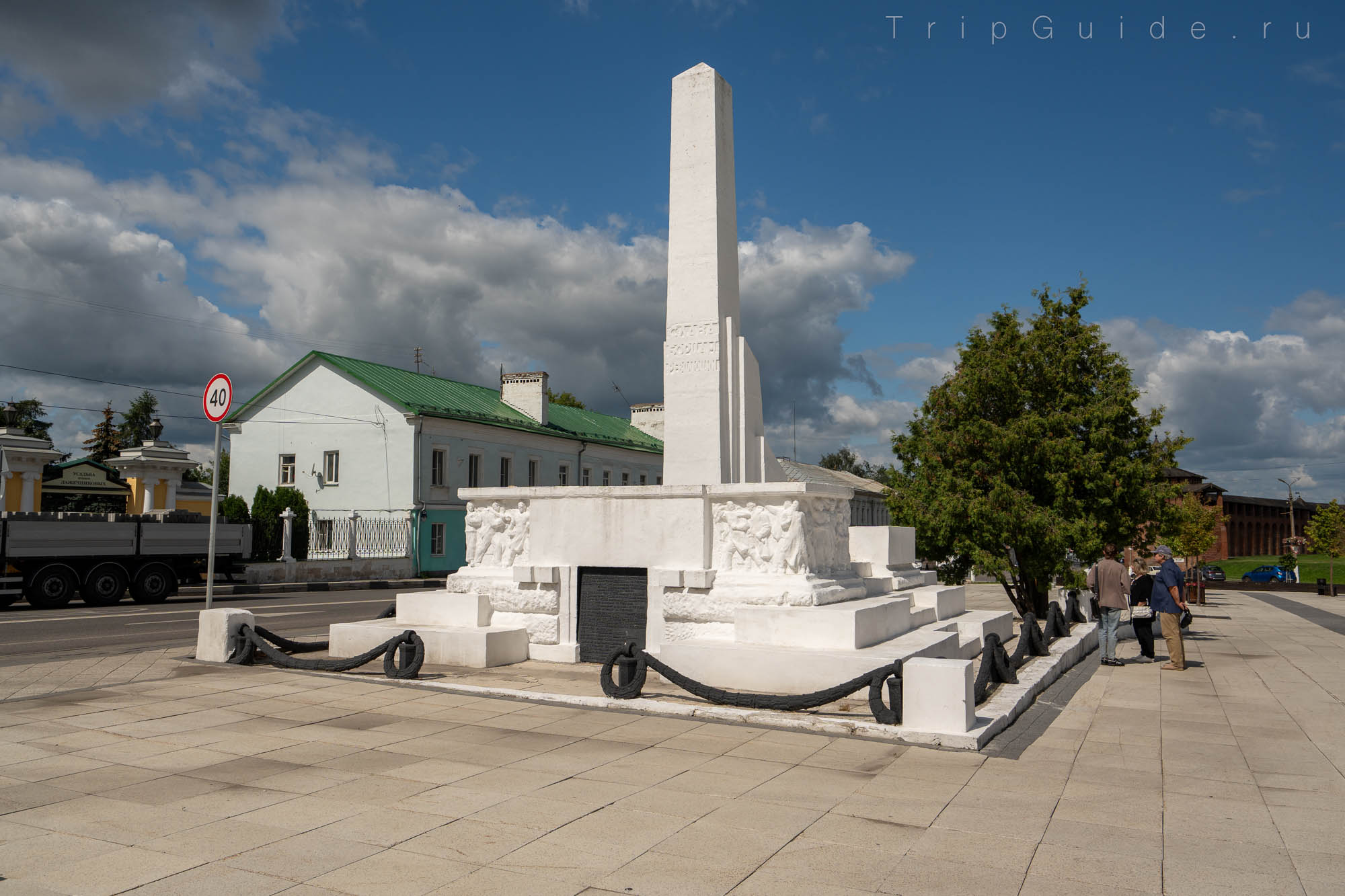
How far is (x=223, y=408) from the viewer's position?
10602 mm

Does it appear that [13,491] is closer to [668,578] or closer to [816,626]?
[668,578]

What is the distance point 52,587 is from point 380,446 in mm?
14799

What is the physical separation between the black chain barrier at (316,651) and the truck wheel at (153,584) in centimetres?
1248

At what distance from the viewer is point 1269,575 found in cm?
4791

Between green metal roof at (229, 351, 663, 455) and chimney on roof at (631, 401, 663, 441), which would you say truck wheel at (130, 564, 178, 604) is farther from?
chimney on roof at (631, 401, 663, 441)

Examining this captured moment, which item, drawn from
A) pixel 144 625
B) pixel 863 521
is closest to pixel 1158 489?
Result: pixel 144 625

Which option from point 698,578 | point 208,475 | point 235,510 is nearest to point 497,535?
point 698,578

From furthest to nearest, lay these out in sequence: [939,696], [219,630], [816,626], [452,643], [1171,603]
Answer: [1171,603]
[219,630]
[452,643]
[816,626]
[939,696]

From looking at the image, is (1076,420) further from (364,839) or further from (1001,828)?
(364,839)

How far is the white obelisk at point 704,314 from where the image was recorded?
10.9m

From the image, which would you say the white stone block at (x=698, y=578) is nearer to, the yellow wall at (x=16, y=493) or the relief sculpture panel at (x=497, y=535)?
the relief sculpture panel at (x=497, y=535)

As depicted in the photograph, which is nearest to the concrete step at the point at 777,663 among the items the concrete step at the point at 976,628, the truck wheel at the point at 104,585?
the concrete step at the point at 976,628

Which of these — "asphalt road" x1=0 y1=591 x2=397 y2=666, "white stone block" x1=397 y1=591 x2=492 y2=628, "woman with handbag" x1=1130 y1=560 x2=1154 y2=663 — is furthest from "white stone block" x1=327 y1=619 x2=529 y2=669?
"woman with handbag" x1=1130 y1=560 x2=1154 y2=663

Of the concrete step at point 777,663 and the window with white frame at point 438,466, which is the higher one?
the window with white frame at point 438,466
